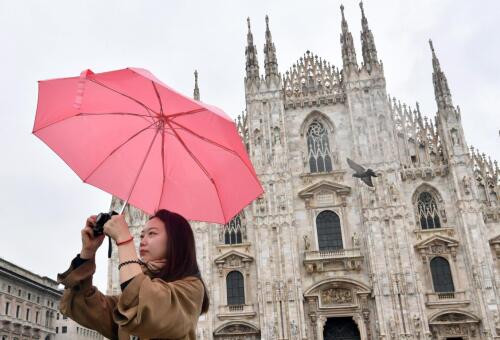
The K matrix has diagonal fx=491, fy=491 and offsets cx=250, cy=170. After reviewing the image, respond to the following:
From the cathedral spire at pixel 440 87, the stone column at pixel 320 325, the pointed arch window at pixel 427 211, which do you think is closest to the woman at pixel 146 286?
the stone column at pixel 320 325

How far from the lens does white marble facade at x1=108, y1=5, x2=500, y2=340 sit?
77.8 ft

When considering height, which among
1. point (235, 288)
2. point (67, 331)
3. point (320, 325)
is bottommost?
point (320, 325)

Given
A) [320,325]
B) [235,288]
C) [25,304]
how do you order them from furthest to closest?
[25,304] → [235,288] → [320,325]

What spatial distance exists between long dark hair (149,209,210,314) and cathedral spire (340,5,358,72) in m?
27.3

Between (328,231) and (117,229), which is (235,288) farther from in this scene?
(117,229)

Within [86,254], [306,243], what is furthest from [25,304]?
[86,254]

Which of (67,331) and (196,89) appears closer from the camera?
(196,89)

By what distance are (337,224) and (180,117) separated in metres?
23.7

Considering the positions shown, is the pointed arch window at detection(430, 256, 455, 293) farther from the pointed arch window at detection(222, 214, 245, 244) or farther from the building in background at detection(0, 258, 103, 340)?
the building in background at detection(0, 258, 103, 340)

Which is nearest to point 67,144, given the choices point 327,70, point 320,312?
point 320,312

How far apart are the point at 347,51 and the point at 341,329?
1570 cm

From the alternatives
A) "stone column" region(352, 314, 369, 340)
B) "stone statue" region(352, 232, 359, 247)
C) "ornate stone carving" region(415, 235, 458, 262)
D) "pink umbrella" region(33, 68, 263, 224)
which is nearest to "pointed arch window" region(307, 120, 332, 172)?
"stone statue" region(352, 232, 359, 247)

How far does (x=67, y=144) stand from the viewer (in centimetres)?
→ 343

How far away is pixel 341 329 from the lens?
24.6 meters
